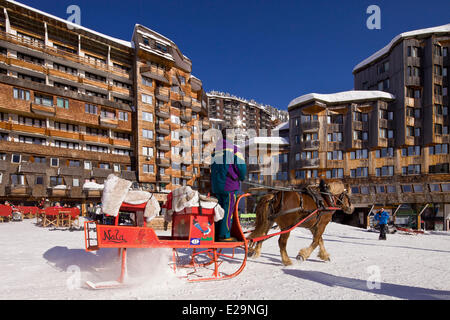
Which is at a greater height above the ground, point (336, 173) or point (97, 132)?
point (97, 132)

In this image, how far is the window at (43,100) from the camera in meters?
30.9

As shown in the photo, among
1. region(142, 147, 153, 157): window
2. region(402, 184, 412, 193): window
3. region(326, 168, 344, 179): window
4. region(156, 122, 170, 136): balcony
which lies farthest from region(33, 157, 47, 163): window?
region(402, 184, 412, 193): window

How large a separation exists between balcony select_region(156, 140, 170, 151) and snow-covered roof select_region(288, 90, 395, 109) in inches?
796

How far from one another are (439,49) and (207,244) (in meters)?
45.4

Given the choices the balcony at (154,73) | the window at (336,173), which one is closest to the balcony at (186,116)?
the balcony at (154,73)

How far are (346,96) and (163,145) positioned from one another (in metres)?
27.5

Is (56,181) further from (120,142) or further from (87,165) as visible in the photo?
(120,142)

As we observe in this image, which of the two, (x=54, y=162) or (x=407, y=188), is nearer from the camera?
(x=54, y=162)

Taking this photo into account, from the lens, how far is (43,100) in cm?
3136

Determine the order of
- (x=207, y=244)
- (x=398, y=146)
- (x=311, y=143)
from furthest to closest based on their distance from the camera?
(x=311, y=143) < (x=398, y=146) < (x=207, y=244)

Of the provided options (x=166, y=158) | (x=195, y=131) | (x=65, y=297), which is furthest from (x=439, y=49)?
(x=65, y=297)

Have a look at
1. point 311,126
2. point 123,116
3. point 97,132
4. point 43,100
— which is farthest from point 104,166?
point 311,126

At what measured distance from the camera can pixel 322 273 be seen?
636cm
